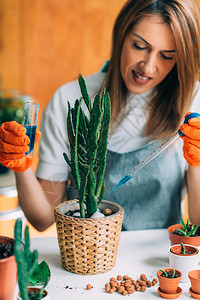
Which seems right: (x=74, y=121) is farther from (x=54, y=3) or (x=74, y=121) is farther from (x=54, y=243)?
(x=54, y=3)

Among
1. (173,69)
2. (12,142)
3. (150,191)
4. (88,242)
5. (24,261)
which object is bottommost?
(150,191)

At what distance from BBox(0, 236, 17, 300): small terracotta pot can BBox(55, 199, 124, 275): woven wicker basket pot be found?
202mm

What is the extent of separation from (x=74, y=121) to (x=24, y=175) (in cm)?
34

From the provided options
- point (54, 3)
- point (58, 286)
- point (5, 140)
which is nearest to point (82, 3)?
point (54, 3)

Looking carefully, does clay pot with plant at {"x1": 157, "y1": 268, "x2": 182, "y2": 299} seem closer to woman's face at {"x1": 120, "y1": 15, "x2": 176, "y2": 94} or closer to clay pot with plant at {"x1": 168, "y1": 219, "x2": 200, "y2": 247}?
clay pot with plant at {"x1": 168, "y1": 219, "x2": 200, "y2": 247}

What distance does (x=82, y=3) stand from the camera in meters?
3.66

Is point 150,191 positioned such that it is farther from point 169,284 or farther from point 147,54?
point 169,284

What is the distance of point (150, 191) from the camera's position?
4.91 ft

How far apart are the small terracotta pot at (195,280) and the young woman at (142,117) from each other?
1.07 ft

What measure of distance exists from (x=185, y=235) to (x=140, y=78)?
548 mm

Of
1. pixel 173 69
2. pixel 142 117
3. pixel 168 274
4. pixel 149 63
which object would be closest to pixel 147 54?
pixel 149 63

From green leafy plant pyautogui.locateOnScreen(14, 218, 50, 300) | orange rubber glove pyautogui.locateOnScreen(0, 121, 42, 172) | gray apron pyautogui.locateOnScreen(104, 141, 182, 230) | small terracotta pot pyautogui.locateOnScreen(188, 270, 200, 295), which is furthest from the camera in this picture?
gray apron pyautogui.locateOnScreen(104, 141, 182, 230)

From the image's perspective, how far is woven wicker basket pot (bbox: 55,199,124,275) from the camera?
3.08ft

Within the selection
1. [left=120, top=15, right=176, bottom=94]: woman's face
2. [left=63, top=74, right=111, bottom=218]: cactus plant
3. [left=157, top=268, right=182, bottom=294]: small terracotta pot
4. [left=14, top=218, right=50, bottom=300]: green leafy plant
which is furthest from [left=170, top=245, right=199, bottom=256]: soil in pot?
[left=120, top=15, right=176, bottom=94]: woman's face
